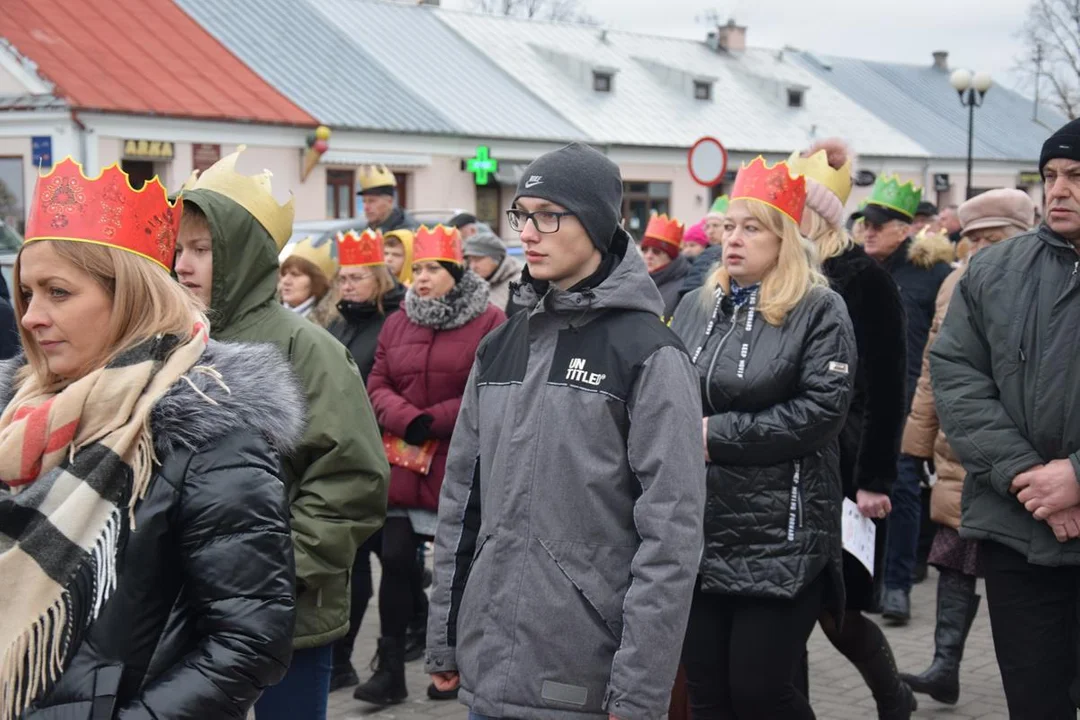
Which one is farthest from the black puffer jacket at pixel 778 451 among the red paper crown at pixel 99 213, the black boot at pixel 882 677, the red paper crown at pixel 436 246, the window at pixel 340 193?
the window at pixel 340 193

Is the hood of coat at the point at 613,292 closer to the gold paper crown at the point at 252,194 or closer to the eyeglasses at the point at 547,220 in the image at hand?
the eyeglasses at the point at 547,220

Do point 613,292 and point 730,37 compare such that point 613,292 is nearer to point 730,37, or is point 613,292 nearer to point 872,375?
point 872,375

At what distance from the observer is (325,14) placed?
3303 cm

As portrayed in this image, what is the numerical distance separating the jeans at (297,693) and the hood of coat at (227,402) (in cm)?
128

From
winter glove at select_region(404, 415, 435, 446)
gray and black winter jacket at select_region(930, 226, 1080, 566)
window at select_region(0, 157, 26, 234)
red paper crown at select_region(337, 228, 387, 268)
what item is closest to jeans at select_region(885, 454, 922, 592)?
winter glove at select_region(404, 415, 435, 446)

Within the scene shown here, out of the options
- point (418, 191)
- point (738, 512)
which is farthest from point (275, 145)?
point (738, 512)

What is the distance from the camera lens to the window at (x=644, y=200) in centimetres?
3547

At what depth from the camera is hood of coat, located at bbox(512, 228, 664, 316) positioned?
3340 mm

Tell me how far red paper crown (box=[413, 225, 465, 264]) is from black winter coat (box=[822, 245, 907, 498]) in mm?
1998

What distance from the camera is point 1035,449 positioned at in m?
3.96

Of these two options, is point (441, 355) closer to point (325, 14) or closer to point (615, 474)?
point (615, 474)

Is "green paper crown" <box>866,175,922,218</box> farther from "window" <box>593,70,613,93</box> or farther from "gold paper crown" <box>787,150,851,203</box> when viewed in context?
"window" <box>593,70,613,93</box>

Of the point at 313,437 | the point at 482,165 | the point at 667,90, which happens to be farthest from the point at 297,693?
the point at 667,90

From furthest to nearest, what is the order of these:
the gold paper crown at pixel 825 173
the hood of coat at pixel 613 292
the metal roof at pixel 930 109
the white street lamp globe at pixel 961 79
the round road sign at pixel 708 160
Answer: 1. the metal roof at pixel 930 109
2. the white street lamp globe at pixel 961 79
3. the round road sign at pixel 708 160
4. the gold paper crown at pixel 825 173
5. the hood of coat at pixel 613 292
